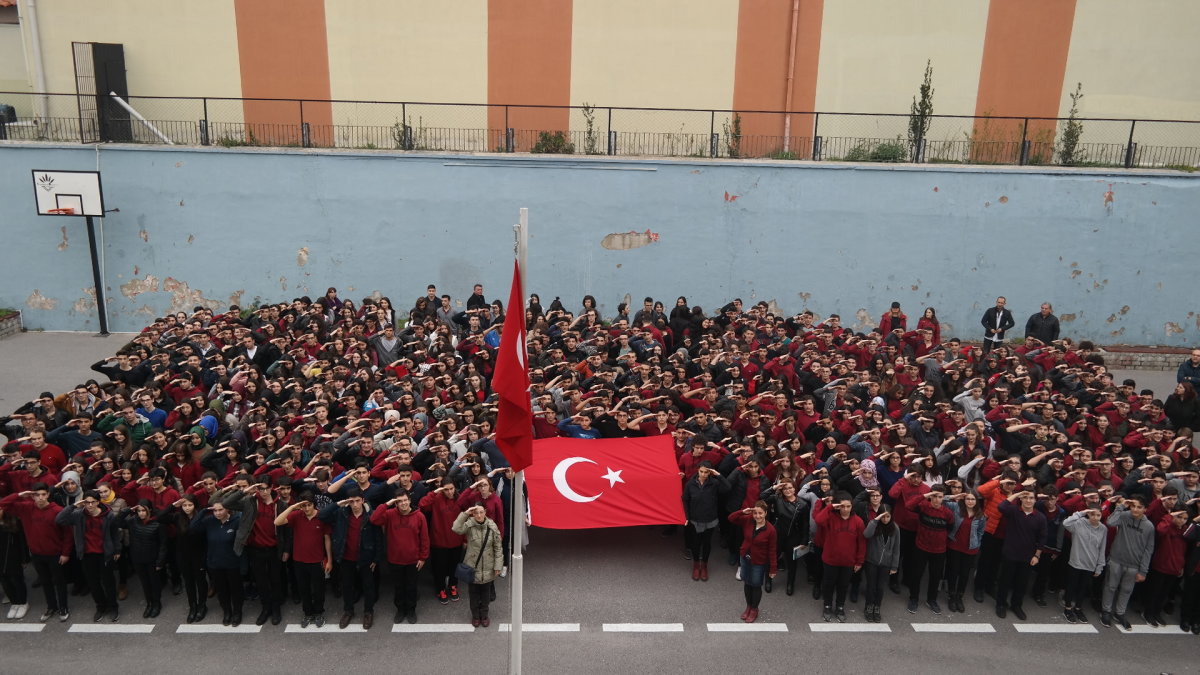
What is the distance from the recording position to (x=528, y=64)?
2034cm

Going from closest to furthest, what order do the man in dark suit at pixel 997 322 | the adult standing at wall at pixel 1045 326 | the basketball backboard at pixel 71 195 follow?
the adult standing at wall at pixel 1045 326 → the man in dark suit at pixel 997 322 → the basketball backboard at pixel 71 195

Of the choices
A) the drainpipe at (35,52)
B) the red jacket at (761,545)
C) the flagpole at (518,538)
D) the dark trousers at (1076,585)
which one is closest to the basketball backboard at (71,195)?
the drainpipe at (35,52)

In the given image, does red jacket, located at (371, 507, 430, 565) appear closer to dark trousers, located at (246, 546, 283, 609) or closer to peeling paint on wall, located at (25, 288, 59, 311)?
dark trousers, located at (246, 546, 283, 609)

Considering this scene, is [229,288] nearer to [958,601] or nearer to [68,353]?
[68,353]

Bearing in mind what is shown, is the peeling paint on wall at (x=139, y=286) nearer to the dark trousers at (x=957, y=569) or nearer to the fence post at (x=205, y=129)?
the fence post at (x=205, y=129)

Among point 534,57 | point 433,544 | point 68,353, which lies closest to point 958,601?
point 433,544

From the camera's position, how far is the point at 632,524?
32.4 ft

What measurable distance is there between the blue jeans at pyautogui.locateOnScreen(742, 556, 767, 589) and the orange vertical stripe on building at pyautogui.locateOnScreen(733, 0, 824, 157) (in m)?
12.5

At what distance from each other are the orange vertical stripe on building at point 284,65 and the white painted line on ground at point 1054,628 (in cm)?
1660

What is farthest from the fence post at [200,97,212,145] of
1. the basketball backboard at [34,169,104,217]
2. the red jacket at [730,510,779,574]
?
the red jacket at [730,510,779,574]

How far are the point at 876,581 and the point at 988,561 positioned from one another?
1.33 metres

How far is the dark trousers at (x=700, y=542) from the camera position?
995 centimetres

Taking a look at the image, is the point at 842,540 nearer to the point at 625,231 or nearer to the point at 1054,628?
the point at 1054,628

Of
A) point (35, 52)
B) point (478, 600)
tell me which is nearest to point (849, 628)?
point (478, 600)
